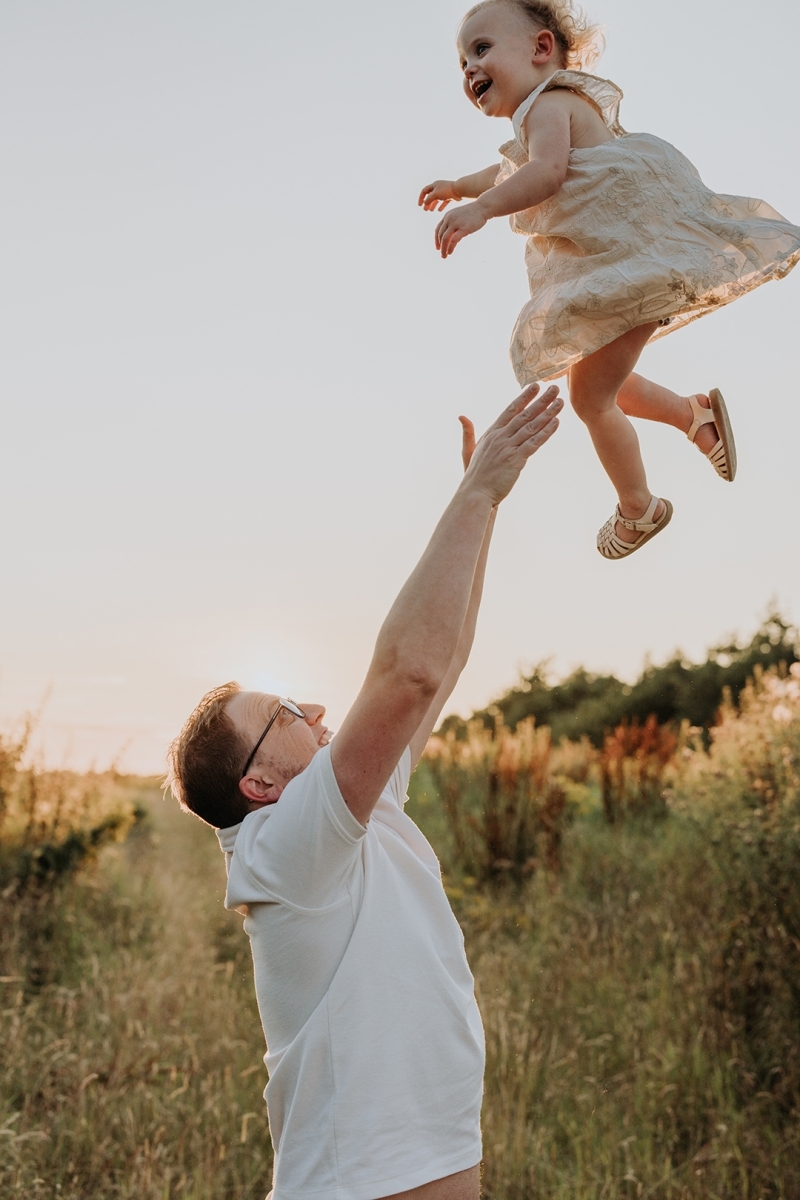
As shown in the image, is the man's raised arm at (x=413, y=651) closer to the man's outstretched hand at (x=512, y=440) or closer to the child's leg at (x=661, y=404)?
the man's outstretched hand at (x=512, y=440)

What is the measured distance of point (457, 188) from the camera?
6.93 feet

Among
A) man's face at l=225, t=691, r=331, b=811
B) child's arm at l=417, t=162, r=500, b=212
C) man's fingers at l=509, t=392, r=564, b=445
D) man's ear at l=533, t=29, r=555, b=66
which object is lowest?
man's face at l=225, t=691, r=331, b=811

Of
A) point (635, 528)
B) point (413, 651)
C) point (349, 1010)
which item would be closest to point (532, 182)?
point (635, 528)

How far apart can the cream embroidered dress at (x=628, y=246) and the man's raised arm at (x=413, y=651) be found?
1.06 ft

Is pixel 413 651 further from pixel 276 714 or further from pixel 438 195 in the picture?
pixel 438 195

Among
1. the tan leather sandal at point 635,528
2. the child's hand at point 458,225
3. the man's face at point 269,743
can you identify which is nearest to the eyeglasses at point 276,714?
the man's face at point 269,743

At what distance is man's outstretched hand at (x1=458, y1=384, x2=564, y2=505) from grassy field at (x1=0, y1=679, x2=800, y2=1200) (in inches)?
107

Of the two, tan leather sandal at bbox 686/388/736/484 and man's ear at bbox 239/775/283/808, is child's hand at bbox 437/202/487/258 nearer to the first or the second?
tan leather sandal at bbox 686/388/736/484

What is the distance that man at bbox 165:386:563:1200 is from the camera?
155 centimetres

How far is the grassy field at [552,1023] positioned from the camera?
358 centimetres

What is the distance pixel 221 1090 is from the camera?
13.4ft

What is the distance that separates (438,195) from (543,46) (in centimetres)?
35

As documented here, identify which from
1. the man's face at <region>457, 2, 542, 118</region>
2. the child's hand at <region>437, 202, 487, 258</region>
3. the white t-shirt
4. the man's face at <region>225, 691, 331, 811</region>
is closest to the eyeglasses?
the man's face at <region>225, 691, 331, 811</region>

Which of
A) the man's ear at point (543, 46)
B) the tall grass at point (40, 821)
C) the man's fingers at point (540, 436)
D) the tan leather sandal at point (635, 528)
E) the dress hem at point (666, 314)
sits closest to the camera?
the man's fingers at point (540, 436)
